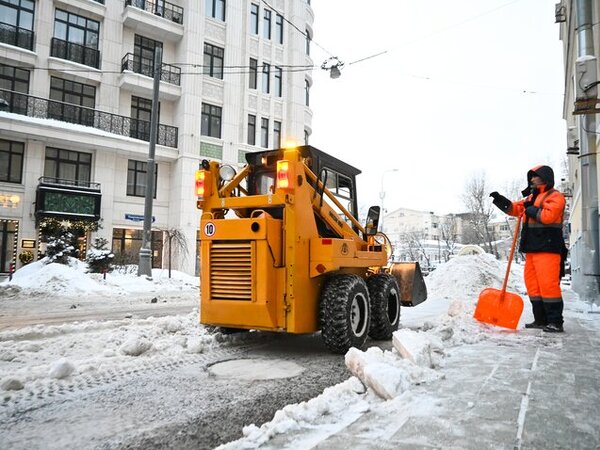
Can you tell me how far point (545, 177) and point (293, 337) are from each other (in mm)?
4285

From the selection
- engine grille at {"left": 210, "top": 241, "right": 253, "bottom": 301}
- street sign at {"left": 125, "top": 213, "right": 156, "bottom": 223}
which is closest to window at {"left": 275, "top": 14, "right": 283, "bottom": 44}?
street sign at {"left": 125, "top": 213, "right": 156, "bottom": 223}

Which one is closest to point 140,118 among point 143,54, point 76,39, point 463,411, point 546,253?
point 143,54

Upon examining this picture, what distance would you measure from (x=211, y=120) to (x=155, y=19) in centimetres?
625

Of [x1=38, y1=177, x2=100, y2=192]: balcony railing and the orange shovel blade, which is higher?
[x1=38, y1=177, x2=100, y2=192]: balcony railing

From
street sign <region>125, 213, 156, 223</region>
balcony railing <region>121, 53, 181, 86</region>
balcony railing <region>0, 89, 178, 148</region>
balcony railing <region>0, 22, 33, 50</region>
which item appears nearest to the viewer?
balcony railing <region>0, 89, 178, 148</region>

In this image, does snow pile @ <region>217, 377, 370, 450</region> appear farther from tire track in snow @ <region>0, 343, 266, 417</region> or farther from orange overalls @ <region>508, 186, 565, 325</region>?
orange overalls @ <region>508, 186, 565, 325</region>

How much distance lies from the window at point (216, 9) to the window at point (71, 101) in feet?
27.9

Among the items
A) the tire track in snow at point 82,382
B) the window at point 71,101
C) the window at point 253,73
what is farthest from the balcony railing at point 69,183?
the tire track in snow at point 82,382

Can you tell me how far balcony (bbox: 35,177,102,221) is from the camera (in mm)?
22047

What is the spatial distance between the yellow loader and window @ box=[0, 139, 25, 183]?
20900 millimetres

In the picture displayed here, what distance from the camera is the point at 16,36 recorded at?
23.0m

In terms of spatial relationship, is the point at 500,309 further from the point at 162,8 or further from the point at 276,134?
the point at 162,8

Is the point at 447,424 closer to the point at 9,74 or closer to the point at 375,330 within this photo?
the point at 375,330

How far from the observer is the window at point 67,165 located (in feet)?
76.6
